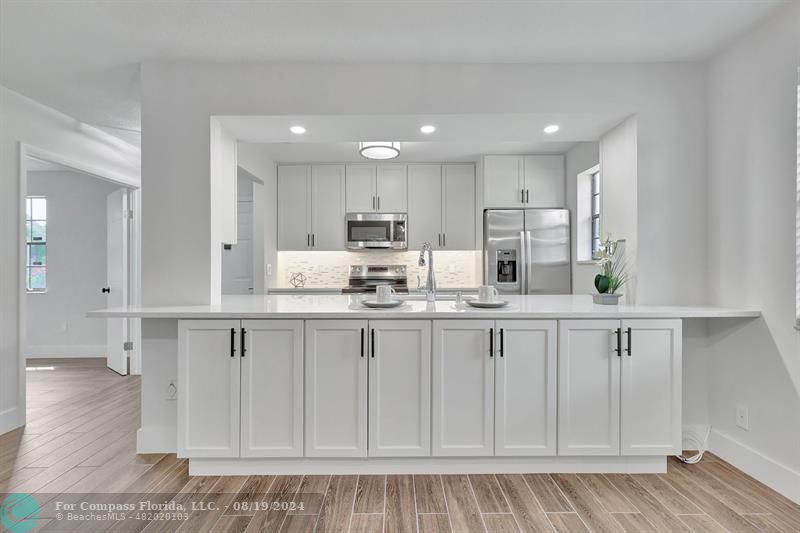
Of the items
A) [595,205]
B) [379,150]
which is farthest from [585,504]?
[595,205]

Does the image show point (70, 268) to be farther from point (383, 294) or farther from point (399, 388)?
point (399, 388)

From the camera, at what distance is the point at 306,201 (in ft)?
17.4

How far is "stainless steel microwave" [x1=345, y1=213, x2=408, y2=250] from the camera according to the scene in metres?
5.23

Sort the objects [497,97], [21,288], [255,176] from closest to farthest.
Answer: [497,97] → [21,288] → [255,176]

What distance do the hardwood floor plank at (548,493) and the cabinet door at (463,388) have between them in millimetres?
278

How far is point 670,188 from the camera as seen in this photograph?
2738mm

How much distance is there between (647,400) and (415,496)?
137cm

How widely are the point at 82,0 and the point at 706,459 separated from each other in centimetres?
426

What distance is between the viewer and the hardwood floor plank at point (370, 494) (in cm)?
205

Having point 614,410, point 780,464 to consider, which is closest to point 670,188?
point 614,410

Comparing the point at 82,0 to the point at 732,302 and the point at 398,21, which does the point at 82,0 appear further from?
the point at 732,302

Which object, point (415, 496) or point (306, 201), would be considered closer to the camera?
point (415, 496)

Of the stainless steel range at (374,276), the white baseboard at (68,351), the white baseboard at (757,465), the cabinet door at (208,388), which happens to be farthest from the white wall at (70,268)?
the white baseboard at (757,465)

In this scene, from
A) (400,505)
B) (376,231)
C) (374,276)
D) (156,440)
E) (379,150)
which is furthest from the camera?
(374,276)
